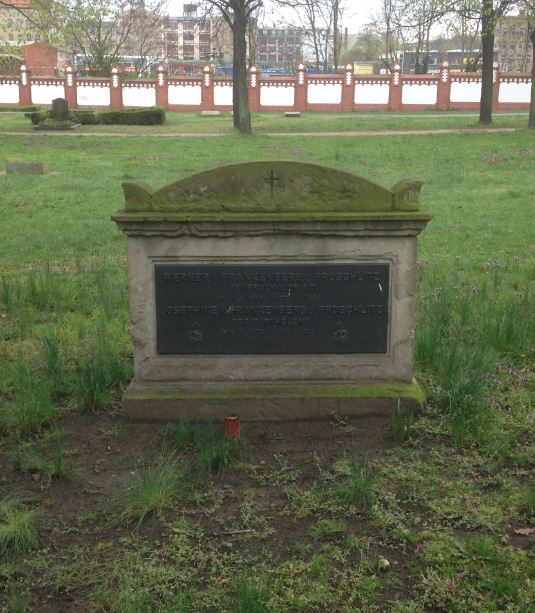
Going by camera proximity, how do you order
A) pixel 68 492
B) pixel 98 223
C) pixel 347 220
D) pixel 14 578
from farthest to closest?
pixel 98 223
pixel 347 220
pixel 68 492
pixel 14 578

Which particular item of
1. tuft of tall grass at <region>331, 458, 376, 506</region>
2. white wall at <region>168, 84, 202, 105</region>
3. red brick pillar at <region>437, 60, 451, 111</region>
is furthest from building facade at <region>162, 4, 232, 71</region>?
tuft of tall grass at <region>331, 458, 376, 506</region>

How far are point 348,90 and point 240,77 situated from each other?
23.7 meters

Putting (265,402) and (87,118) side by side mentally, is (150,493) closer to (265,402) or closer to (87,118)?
(265,402)

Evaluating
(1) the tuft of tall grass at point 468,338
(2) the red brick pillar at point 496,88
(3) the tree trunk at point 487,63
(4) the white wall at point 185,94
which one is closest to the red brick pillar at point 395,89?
(2) the red brick pillar at point 496,88

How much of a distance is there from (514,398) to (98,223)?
7496 mm

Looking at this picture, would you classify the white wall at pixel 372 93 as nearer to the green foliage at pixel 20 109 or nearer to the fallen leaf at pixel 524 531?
the green foliage at pixel 20 109

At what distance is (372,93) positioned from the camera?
53.8 m

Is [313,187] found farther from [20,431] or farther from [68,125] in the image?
[68,125]

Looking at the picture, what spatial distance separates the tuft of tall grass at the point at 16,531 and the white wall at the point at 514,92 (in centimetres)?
5469


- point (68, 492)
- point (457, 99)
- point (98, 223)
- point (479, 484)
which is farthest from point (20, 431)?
point (457, 99)

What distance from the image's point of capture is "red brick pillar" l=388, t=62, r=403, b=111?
52.6m

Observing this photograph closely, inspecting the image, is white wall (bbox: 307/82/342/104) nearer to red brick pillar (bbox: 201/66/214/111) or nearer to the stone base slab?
red brick pillar (bbox: 201/66/214/111)

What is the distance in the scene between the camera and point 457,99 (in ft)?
175

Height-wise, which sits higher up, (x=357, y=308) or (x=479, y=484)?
(x=357, y=308)
